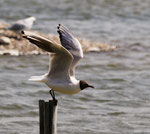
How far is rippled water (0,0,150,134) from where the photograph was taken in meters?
9.66

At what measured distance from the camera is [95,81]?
40.9 feet

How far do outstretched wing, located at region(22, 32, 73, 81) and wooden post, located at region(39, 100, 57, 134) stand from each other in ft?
1.11

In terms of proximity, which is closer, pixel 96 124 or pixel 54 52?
pixel 54 52

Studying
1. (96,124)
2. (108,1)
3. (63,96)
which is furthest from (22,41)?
(108,1)

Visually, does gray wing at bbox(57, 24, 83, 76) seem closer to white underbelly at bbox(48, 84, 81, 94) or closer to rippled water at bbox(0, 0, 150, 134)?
white underbelly at bbox(48, 84, 81, 94)

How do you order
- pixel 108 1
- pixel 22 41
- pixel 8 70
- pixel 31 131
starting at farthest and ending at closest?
pixel 108 1 → pixel 22 41 → pixel 8 70 → pixel 31 131

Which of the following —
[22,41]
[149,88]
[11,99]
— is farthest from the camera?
[22,41]

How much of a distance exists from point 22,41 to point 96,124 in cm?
506

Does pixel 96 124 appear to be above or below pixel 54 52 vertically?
below

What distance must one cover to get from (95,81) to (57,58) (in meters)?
6.37

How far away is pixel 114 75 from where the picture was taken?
13.1 m

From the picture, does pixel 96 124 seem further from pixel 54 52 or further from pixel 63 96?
pixel 54 52

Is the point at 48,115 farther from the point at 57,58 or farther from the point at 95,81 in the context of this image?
the point at 95,81

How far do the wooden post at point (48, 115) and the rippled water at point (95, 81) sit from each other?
2.88 metres
